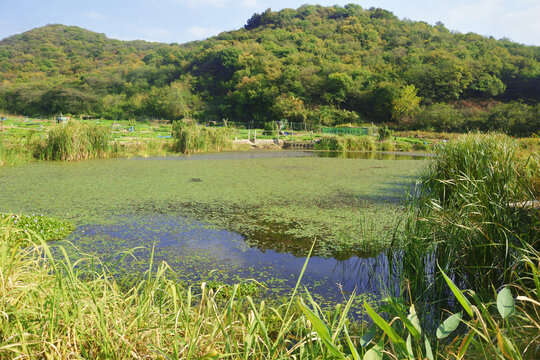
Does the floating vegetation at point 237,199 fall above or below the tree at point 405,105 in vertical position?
below

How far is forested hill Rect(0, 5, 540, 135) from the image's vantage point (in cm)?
3105

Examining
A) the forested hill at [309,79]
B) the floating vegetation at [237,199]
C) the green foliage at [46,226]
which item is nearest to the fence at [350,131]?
the forested hill at [309,79]

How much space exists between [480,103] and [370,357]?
39.2 meters

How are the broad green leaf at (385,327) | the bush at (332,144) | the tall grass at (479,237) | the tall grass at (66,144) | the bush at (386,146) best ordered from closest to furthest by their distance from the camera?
1. the broad green leaf at (385,327)
2. the tall grass at (479,237)
3. the tall grass at (66,144)
4. the bush at (332,144)
5. the bush at (386,146)

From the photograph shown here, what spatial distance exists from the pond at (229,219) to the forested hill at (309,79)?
22460 mm

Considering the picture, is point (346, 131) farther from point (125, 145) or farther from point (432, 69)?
point (432, 69)

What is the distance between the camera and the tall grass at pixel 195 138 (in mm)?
12930

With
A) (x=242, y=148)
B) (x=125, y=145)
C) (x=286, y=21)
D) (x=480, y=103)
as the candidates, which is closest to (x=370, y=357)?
(x=125, y=145)

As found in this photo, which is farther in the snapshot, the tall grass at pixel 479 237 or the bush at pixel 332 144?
the bush at pixel 332 144

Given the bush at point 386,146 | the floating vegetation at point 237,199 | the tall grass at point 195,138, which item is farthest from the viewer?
the bush at point 386,146

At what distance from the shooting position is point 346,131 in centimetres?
2325

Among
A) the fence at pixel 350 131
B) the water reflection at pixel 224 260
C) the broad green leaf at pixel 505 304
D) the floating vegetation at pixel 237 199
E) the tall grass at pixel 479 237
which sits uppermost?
the fence at pixel 350 131

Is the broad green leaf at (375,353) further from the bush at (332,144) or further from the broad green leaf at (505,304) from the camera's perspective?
the bush at (332,144)

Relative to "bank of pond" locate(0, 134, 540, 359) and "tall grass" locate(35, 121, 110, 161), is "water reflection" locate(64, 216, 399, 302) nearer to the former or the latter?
"bank of pond" locate(0, 134, 540, 359)
